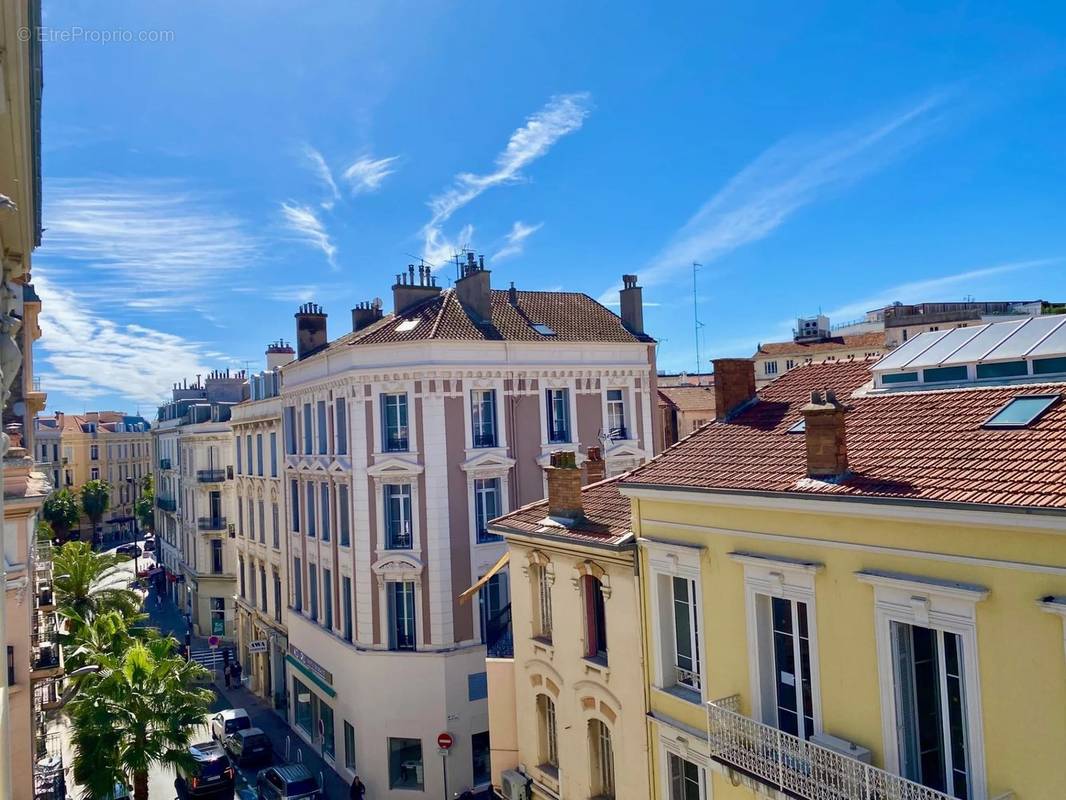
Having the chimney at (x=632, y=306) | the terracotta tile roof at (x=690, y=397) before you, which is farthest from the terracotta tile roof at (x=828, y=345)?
the chimney at (x=632, y=306)

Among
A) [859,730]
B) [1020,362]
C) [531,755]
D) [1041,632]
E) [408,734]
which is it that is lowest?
[408,734]

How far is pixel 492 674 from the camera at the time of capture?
57.7 ft

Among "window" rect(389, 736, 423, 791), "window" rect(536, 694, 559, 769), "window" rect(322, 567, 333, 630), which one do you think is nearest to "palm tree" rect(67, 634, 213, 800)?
"window" rect(389, 736, 423, 791)

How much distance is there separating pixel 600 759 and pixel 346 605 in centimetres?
1434

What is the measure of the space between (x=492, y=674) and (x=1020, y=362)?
40.3 feet

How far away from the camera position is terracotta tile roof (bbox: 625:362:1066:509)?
8.30m

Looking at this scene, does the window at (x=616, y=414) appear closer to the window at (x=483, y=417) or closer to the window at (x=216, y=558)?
the window at (x=483, y=417)

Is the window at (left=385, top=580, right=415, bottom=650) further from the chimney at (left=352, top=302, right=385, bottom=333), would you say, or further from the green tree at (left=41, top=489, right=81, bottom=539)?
the green tree at (left=41, top=489, right=81, bottom=539)

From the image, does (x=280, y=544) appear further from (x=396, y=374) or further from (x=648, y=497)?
(x=648, y=497)

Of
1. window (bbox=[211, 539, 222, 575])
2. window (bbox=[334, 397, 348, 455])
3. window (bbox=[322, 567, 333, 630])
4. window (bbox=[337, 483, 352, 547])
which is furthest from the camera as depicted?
window (bbox=[211, 539, 222, 575])

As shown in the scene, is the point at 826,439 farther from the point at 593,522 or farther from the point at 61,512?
the point at 61,512

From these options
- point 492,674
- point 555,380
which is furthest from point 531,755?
point 555,380

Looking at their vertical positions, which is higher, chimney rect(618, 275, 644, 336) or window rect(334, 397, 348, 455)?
chimney rect(618, 275, 644, 336)

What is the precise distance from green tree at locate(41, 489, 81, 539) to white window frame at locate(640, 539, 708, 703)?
70808 millimetres
